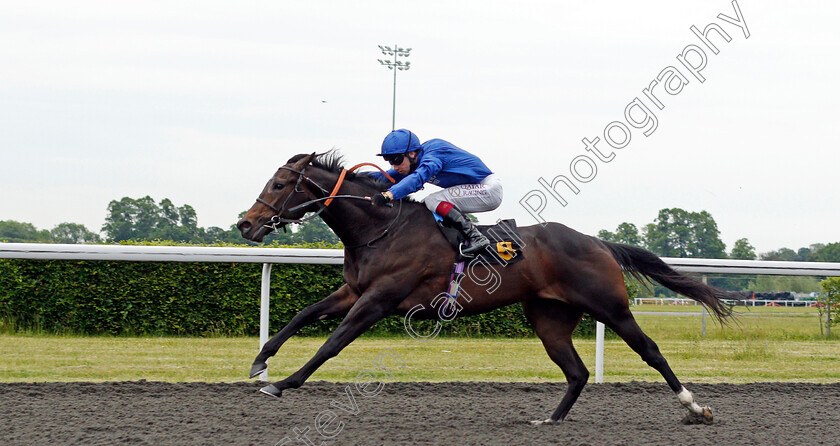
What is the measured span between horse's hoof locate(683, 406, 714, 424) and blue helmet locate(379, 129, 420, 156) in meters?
2.21

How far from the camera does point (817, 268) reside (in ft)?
19.8

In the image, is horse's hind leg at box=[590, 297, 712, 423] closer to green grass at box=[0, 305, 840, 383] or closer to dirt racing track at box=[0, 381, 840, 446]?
dirt racing track at box=[0, 381, 840, 446]

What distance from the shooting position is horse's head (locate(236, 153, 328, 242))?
13.9ft

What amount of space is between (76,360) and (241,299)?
2.57m

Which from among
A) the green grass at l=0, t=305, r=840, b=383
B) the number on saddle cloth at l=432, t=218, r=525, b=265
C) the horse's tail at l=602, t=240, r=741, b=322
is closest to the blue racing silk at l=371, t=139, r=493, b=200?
the number on saddle cloth at l=432, t=218, r=525, b=265

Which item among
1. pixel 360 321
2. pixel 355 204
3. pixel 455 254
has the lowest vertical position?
pixel 360 321

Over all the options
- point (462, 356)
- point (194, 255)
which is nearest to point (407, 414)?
point (194, 255)

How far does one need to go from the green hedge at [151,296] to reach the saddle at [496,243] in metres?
5.01

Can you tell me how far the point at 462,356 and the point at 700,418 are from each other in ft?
13.1

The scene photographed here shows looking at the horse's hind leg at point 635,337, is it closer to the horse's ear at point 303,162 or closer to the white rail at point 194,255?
the white rail at point 194,255

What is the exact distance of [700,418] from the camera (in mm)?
4504

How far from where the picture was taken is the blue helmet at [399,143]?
470 centimetres


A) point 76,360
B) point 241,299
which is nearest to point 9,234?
point 241,299

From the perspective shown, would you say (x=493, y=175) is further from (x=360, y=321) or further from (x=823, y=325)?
(x=823, y=325)
